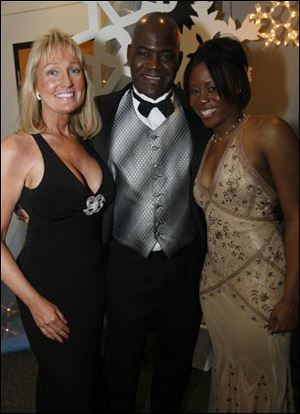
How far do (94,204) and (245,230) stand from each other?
0.98ft

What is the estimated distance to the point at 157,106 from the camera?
879 millimetres

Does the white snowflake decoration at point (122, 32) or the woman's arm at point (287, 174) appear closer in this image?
the woman's arm at point (287, 174)

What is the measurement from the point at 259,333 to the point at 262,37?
2.01 ft

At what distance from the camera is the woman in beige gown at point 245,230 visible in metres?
0.74

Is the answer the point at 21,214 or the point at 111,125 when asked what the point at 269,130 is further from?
the point at 21,214

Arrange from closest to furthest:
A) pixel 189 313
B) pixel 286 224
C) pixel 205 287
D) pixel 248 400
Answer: pixel 286 224 < pixel 248 400 < pixel 205 287 < pixel 189 313

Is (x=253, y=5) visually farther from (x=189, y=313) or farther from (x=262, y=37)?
(x=189, y=313)

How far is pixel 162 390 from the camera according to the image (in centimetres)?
118

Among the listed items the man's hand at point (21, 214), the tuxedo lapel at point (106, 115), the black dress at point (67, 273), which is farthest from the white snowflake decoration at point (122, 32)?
the man's hand at point (21, 214)

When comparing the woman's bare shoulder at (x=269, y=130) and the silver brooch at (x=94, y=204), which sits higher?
the woman's bare shoulder at (x=269, y=130)

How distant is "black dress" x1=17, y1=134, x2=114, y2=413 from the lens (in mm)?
759

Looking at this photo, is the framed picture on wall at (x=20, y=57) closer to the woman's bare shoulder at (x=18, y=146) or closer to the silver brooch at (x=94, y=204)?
the woman's bare shoulder at (x=18, y=146)

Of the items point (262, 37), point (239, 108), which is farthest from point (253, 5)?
point (239, 108)

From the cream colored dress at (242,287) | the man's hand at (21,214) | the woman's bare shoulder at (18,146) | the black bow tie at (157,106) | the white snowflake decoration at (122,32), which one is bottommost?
the cream colored dress at (242,287)
